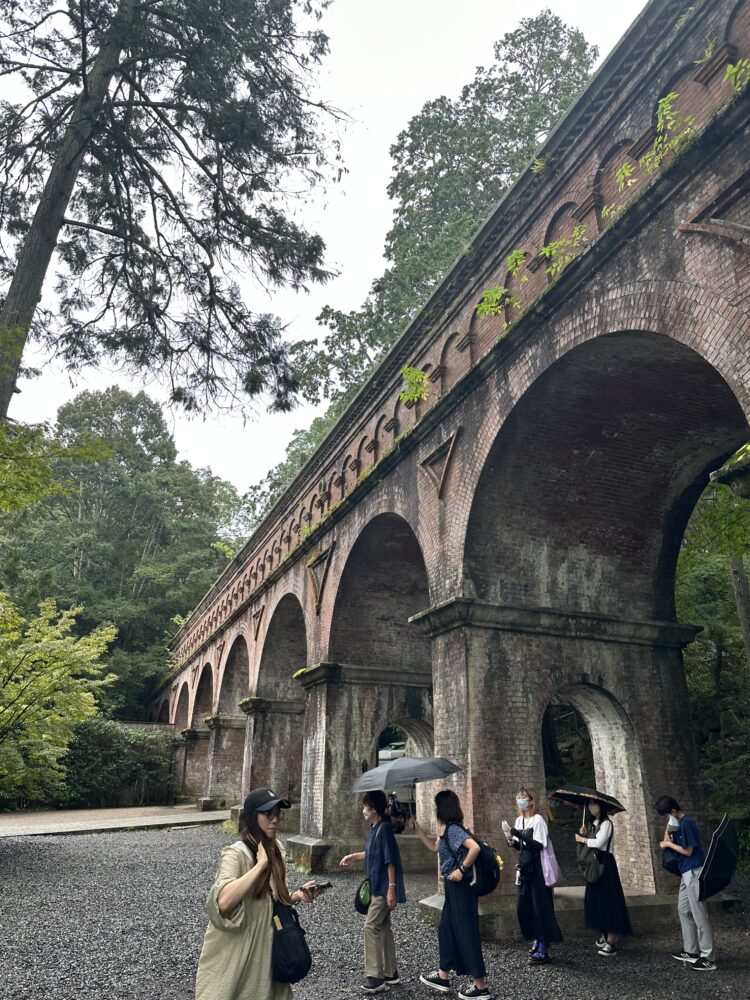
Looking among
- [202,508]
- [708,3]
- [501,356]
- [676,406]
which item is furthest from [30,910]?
[202,508]

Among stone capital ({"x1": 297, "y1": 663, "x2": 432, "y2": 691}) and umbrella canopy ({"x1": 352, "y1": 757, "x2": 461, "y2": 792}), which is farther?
stone capital ({"x1": 297, "y1": 663, "x2": 432, "y2": 691})

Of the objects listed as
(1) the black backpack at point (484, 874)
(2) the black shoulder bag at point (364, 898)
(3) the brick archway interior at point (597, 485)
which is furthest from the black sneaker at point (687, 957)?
(3) the brick archway interior at point (597, 485)

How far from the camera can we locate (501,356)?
7.47 m

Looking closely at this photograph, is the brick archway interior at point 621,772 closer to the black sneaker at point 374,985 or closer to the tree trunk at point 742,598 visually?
the black sneaker at point 374,985

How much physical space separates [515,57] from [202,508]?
29250mm

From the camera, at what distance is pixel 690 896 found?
5598 millimetres

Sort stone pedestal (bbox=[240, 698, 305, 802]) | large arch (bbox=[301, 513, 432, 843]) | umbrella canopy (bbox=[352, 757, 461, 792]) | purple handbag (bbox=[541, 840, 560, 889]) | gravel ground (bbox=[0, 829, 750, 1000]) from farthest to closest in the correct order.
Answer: stone pedestal (bbox=[240, 698, 305, 802]), large arch (bbox=[301, 513, 432, 843]), purple handbag (bbox=[541, 840, 560, 889]), umbrella canopy (bbox=[352, 757, 461, 792]), gravel ground (bbox=[0, 829, 750, 1000])

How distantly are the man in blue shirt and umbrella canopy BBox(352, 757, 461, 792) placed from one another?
1926 millimetres

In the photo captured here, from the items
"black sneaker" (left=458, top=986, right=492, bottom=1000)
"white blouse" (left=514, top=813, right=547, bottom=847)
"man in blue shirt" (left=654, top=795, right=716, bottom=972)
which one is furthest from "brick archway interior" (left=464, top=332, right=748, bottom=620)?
"black sneaker" (left=458, top=986, right=492, bottom=1000)

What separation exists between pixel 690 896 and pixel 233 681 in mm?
16699

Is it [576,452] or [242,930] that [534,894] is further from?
[576,452]

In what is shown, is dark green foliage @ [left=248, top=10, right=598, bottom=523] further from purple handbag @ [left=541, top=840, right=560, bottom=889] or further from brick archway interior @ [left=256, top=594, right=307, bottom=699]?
purple handbag @ [left=541, top=840, right=560, bottom=889]

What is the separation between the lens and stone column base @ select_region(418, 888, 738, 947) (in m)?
6.41

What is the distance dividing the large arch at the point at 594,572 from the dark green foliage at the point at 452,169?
12136 mm
